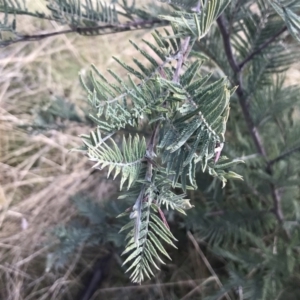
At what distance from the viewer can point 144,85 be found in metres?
0.20

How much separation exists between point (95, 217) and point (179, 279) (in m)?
0.26

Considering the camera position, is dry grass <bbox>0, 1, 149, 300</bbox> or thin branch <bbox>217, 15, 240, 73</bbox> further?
dry grass <bbox>0, 1, 149, 300</bbox>

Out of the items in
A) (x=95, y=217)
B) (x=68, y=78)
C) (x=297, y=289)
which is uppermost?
(x=68, y=78)

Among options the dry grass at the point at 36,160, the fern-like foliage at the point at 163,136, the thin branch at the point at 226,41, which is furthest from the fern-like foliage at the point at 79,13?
the dry grass at the point at 36,160

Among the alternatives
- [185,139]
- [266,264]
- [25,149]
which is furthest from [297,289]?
[25,149]

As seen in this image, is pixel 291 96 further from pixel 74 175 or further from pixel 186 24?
pixel 74 175

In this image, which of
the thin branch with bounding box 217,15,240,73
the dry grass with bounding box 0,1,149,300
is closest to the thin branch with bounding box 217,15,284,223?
the thin branch with bounding box 217,15,240,73

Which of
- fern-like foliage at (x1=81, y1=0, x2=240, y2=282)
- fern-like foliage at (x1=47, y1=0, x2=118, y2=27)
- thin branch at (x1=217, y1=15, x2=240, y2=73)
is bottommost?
fern-like foliage at (x1=81, y1=0, x2=240, y2=282)

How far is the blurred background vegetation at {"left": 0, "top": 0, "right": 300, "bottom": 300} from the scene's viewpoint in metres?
0.82

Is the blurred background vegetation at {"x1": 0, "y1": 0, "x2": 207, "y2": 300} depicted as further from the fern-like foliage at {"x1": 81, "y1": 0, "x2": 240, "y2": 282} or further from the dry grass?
the fern-like foliage at {"x1": 81, "y1": 0, "x2": 240, "y2": 282}

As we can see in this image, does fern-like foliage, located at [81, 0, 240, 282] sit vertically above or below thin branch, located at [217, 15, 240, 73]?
below

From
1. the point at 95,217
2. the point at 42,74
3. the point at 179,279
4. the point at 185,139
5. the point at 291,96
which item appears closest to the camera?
the point at 185,139

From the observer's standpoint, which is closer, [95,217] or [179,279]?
[95,217]

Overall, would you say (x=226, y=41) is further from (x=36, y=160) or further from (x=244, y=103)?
(x=36, y=160)
